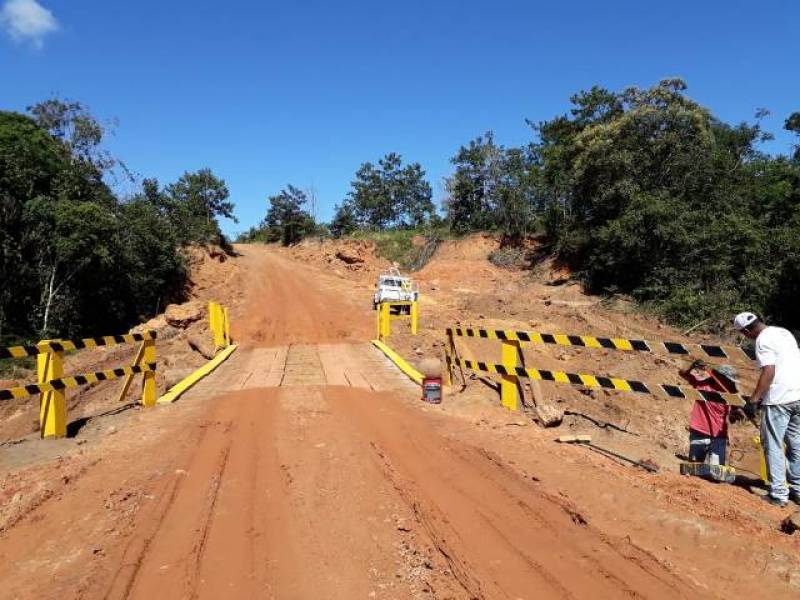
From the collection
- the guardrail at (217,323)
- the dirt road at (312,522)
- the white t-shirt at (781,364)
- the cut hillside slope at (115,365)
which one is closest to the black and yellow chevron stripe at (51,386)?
the cut hillside slope at (115,365)

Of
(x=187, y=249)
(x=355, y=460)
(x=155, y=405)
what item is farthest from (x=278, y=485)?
(x=187, y=249)

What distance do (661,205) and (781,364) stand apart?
2641 centimetres

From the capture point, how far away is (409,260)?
168 feet

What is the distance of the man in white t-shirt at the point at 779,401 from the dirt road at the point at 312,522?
Result: 86.6 inches

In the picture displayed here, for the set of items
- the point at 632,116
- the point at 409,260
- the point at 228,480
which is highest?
the point at 632,116

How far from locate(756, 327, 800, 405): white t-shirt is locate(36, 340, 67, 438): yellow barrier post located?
29.5 feet

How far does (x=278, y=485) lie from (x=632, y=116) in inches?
1306

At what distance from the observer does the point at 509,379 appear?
32.3 ft

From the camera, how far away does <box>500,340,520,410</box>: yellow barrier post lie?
9570mm

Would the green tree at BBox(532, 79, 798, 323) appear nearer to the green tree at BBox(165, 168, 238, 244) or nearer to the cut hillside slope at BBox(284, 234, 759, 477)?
the cut hillside slope at BBox(284, 234, 759, 477)

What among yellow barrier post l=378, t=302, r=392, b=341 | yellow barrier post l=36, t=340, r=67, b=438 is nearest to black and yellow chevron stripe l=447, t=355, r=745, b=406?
yellow barrier post l=36, t=340, r=67, b=438

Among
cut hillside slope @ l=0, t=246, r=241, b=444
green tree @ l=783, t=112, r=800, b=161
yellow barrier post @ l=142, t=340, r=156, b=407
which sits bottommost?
cut hillside slope @ l=0, t=246, r=241, b=444

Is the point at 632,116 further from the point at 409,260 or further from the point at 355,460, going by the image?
the point at 355,460

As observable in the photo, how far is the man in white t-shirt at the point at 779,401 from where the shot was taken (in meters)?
5.93
